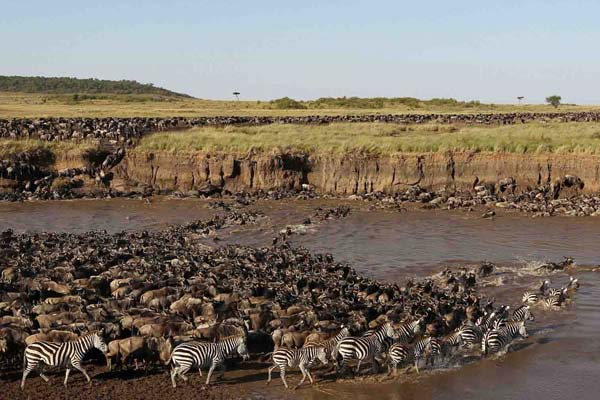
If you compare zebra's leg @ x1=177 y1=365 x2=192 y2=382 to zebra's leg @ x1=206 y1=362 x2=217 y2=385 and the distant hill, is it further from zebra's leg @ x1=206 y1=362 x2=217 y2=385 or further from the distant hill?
the distant hill

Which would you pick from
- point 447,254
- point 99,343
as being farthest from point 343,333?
point 447,254

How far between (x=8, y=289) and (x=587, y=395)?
37.7ft

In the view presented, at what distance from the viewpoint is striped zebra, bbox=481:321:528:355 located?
44.7ft

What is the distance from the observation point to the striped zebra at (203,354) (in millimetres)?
11945

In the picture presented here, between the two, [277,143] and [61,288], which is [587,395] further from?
[277,143]

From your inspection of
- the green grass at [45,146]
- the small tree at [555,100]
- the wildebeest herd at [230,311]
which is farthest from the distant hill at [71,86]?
the wildebeest herd at [230,311]

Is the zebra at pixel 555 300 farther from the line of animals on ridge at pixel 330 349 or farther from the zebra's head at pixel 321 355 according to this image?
the zebra's head at pixel 321 355

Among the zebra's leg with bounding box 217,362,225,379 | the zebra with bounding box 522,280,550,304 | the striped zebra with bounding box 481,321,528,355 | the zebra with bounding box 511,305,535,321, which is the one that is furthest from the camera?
the zebra with bounding box 522,280,550,304

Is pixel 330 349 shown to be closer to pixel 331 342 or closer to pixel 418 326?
pixel 331 342

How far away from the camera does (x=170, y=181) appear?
35.1 meters

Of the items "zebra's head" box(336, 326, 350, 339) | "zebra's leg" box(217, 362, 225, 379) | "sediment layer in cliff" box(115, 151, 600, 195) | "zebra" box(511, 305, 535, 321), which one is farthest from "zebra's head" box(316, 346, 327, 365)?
"sediment layer in cliff" box(115, 151, 600, 195)

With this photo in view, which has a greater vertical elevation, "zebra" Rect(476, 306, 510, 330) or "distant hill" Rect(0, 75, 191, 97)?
"distant hill" Rect(0, 75, 191, 97)

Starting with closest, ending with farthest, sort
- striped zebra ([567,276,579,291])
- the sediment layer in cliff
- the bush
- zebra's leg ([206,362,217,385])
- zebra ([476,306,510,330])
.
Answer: zebra's leg ([206,362,217,385]), zebra ([476,306,510,330]), striped zebra ([567,276,579,291]), the sediment layer in cliff, the bush

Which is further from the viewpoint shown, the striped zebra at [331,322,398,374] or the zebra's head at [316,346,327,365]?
the striped zebra at [331,322,398,374]
